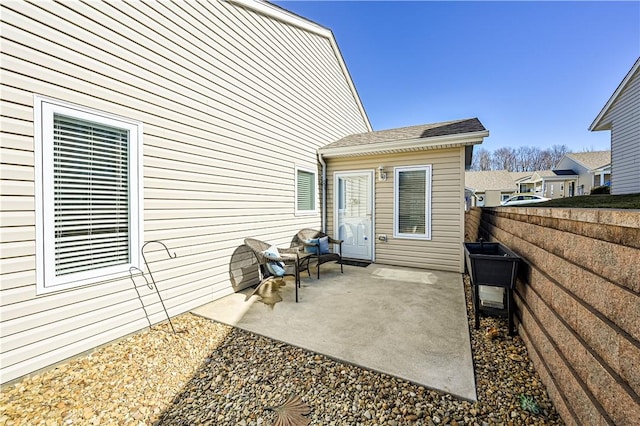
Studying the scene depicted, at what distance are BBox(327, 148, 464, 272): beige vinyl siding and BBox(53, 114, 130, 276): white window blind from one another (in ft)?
15.9

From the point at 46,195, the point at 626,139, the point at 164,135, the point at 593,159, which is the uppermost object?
the point at 593,159

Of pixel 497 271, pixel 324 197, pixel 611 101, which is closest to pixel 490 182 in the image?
pixel 611 101

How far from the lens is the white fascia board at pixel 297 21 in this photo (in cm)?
464

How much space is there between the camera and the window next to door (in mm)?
5586

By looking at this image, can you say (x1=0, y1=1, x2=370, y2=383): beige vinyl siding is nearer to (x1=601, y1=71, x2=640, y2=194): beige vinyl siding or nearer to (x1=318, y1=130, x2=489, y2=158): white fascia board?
(x1=318, y1=130, x2=489, y2=158): white fascia board

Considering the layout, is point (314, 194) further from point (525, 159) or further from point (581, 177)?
point (525, 159)

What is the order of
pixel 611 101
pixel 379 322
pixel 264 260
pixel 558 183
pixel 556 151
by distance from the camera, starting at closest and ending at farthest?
pixel 379 322, pixel 264 260, pixel 611 101, pixel 558 183, pixel 556 151

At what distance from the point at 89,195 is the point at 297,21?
5671 millimetres

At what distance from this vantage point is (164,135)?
3266 mm

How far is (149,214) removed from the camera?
3102 millimetres

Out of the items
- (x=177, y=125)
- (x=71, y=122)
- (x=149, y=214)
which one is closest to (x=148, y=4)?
(x=177, y=125)

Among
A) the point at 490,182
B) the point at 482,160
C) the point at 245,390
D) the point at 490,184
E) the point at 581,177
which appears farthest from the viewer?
the point at 482,160

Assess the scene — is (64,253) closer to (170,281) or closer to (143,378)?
(170,281)

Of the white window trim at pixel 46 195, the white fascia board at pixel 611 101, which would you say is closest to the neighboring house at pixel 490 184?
the white fascia board at pixel 611 101
